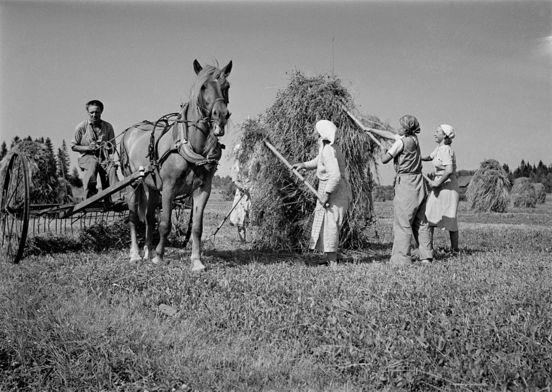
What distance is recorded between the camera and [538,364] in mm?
3525

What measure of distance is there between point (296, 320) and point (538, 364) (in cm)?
217

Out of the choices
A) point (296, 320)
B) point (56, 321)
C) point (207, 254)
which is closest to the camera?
point (56, 321)

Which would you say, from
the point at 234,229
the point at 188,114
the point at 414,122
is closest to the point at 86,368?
the point at 188,114

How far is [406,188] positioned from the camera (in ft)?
27.1

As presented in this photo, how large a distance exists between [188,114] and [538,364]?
582cm

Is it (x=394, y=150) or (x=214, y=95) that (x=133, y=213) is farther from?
(x=394, y=150)

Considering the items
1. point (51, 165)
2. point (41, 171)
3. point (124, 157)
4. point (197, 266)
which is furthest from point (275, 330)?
point (51, 165)

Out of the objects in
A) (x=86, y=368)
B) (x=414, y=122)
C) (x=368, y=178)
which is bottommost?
(x=86, y=368)

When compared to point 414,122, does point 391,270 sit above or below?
below

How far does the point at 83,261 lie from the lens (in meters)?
8.20

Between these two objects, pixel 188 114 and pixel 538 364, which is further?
pixel 188 114

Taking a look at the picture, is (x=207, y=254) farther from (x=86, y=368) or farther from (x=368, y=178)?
(x=86, y=368)

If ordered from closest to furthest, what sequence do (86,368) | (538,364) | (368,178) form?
(538,364) < (86,368) < (368,178)

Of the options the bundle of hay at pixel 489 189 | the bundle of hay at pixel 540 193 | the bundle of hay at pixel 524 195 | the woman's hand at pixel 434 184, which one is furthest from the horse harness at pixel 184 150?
the bundle of hay at pixel 540 193
